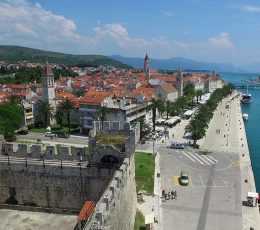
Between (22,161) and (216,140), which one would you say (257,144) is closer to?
(216,140)

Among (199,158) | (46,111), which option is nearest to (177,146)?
(199,158)

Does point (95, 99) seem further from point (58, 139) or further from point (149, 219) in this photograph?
point (149, 219)

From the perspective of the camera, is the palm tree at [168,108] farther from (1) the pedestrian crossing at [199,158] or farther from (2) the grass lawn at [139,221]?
(2) the grass lawn at [139,221]

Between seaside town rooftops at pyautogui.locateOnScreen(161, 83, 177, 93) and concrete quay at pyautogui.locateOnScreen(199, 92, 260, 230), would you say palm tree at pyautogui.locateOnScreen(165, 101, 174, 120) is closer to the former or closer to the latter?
concrete quay at pyautogui.locateOnScreen(199, 92, 260, 230)

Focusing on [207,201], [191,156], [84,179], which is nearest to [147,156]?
[191,156]

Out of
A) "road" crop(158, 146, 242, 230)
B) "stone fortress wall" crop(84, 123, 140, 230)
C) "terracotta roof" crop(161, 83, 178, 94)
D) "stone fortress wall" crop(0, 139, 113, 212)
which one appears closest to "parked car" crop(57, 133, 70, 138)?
"road" crop(158, 146, 242, 230)

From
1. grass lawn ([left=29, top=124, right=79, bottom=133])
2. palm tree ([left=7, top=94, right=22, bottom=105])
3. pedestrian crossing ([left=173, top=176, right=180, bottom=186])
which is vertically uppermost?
palm tree ([left=7, top=94, right=22, bottom=105])
